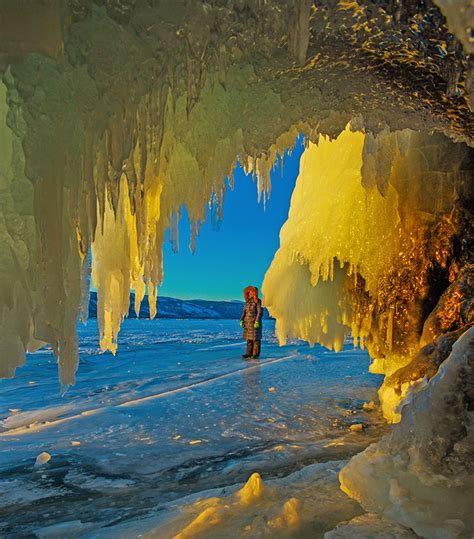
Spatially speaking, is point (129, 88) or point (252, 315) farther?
point (252, 315)

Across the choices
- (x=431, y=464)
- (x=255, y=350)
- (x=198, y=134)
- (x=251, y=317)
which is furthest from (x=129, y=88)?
(x=255, y=350)

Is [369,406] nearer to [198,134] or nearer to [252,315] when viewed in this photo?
[198,134]

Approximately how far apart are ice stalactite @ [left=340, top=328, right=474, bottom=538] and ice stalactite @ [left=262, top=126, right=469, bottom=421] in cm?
287

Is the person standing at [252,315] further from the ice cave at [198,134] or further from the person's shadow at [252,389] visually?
the ice cave at [198,134]

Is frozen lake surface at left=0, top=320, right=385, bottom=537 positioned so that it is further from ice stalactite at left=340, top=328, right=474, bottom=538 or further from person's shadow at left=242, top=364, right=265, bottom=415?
ice stalactite at left=340, top=328, right=474, bottom=538

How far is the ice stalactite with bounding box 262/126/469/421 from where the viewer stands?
6.32 m

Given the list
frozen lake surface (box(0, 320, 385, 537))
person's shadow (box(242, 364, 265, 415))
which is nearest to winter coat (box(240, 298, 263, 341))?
person's shadow (box(242, 364, 265, 415))

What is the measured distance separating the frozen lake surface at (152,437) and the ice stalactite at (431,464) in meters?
1.04

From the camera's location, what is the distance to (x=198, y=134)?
380cm

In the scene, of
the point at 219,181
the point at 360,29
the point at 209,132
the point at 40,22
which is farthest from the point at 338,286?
the point at 40,22

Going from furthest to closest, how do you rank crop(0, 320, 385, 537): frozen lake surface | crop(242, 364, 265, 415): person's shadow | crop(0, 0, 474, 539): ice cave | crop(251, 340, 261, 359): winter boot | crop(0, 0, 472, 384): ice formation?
crop(251, 340, 261, 359): winter boot → crop(242, 364, 265, 415): person's shadow → crop(0, 320, 385, 537): frozen lake surface → crop(0, 0, 472, 384): ice formation → crop(0, 0, 474, 539): ice cave

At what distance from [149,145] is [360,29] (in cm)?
159

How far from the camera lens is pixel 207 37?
9.07 ft

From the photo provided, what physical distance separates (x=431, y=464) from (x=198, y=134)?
2.83 metres
